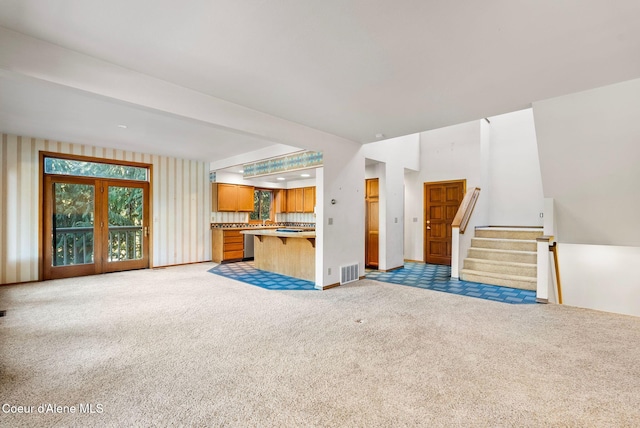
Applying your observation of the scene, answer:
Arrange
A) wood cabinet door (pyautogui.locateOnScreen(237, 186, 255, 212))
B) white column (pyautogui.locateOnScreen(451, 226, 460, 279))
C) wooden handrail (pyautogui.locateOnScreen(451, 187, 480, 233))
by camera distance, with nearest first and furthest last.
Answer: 1. white column (pyautogui.locateOnScreen(451, 226, 460, 279))
2. wooden handrail (pyautogui.locateOnScreen(451, 187, 480, 233))
3. wood cabinet door (pyautogui.locateOnScreen(237, 186, 255, 212))

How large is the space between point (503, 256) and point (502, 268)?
0.34 meters

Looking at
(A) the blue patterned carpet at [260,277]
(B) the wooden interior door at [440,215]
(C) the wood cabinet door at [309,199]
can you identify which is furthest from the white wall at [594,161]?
(C) the wood cabinet door at [309,199]

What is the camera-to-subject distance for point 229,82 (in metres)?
3.05

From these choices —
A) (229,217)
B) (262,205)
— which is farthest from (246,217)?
(262,205)

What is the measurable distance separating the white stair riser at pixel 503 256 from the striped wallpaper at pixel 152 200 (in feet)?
21.8

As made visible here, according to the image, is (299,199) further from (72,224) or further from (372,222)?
(72,224)

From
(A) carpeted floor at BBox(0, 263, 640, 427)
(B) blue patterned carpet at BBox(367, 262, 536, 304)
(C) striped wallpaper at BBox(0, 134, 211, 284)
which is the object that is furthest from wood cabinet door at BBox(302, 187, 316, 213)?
(A) carpeted floor at BBox(0, 263, 640, 427)

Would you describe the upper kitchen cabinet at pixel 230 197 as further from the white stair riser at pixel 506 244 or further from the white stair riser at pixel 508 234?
the white stair riser at pixel 508 234

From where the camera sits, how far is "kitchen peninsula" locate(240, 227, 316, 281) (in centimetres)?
554

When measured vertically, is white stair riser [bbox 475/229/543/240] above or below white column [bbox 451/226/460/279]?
above

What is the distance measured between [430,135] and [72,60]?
7393mm

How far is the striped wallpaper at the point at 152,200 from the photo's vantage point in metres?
5.12

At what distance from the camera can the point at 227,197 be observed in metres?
7.94

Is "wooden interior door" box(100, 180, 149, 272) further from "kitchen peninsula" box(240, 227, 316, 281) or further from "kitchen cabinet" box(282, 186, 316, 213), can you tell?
"kitchen cabinet" box(282, 186, 316, 213)
